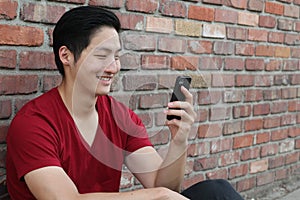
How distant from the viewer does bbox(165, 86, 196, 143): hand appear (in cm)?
166

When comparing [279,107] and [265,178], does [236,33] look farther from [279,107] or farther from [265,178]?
[265,178]

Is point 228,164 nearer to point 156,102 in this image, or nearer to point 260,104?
point 260,104

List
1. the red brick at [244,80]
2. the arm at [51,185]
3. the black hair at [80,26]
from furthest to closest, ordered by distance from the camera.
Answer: the red brick at [244,80] < the black hair at [80,26] < the arm at [51,185]

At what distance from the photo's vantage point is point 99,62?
5.25 feet

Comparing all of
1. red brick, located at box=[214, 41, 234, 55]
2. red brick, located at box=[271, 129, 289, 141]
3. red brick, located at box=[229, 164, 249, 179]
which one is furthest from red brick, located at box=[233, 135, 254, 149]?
red brick, located at box=[214, 41, 234, 55]

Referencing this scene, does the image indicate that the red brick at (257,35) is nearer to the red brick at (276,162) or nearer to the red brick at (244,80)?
the red brick at (244,80)

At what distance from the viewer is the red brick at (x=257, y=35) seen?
2.91 m

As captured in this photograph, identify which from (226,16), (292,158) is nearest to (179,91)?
(226,16)

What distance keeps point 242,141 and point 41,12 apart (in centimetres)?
156

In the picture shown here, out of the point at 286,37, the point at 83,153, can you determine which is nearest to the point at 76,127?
the point at 83,153

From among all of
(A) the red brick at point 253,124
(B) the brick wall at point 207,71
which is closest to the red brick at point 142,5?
(B) the brick wall at point 207,71

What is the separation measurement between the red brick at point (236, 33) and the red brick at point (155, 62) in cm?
52

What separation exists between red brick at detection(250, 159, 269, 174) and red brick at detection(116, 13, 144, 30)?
4.21 feet

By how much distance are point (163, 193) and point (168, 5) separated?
110 centimetres
